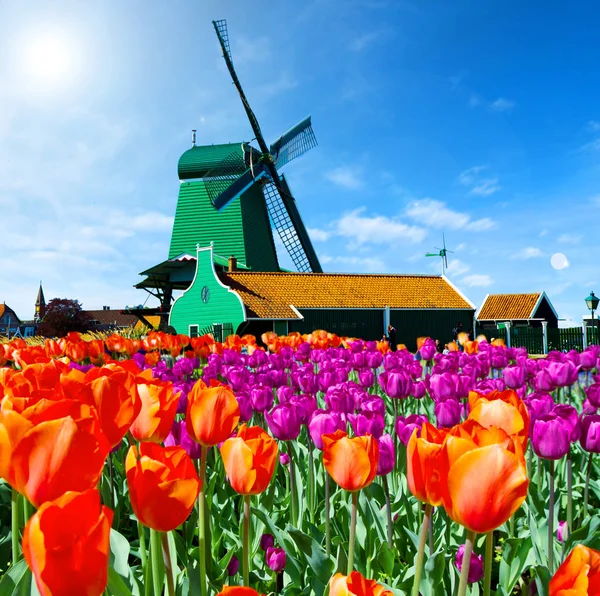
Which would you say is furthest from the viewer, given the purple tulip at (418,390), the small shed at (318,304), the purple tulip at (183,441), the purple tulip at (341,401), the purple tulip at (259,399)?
the small shed at (318,304)

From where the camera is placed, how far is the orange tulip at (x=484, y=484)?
0.93 m

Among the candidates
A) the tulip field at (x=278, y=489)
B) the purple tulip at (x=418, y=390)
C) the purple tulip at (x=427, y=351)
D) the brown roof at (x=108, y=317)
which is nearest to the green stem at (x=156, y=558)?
the tulip field at (x=278, y=489)

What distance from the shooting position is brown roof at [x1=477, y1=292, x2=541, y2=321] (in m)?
36.7

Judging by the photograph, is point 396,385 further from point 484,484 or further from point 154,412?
point 484,484

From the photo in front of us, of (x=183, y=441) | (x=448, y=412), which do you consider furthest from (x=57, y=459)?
(x=448, y=412)

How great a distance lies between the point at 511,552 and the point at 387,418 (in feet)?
6.58

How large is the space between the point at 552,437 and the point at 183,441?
4.01ft

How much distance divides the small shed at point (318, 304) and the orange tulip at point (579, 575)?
22.5m

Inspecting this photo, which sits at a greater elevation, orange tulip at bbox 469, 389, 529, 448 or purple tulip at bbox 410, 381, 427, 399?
orange tulip at bbox 469, 389, 529, 448

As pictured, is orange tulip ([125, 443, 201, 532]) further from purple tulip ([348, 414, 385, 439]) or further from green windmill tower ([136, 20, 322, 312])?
green windmill tower ([136, 20, 322, 312])

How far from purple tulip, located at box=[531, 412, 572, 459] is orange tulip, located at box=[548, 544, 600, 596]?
41.9 inches

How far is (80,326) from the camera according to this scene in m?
41.0

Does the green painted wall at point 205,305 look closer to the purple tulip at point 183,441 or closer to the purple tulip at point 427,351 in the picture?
the purple tulip at point 427,351

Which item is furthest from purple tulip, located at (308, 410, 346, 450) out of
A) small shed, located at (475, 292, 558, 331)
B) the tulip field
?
small shed, located at (475, 292, 558, 331)
